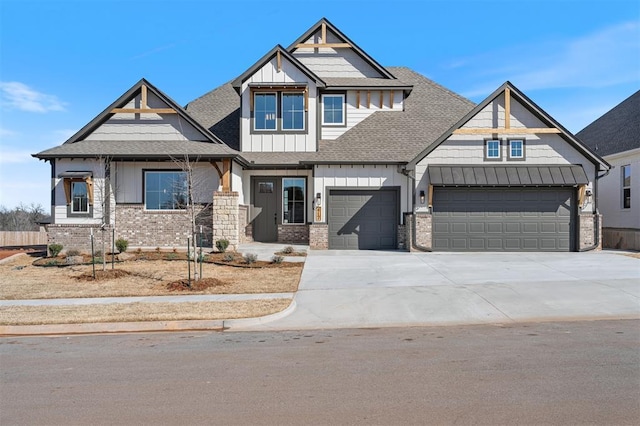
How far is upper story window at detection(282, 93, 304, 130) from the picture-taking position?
21.9 m

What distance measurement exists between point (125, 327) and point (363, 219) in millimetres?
12992

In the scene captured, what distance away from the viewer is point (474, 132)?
19.0 meters

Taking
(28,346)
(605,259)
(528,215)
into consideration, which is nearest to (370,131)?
(528,215)

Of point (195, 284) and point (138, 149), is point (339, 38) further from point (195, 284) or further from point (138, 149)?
point (195, 284)

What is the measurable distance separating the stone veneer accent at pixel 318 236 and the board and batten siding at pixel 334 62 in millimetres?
8202

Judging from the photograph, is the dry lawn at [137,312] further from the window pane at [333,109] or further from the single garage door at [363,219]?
the window pane at [333,109]

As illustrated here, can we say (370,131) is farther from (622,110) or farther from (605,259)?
(622,110)

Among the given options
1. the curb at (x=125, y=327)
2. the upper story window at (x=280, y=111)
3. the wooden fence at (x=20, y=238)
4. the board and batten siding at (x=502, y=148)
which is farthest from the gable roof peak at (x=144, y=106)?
the wooden fence at (x=20, y=238)

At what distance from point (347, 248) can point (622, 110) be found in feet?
55.3

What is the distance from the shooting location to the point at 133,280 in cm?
1394

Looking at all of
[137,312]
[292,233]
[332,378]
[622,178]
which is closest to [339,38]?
[292,233]

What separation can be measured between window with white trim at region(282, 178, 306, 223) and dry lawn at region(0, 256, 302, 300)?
6.17 metres

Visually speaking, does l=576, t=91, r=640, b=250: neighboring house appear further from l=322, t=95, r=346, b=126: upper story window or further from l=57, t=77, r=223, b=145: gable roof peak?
l=57, t=77, r=223, b=145: gable roof peak

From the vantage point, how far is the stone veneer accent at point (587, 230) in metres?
19.2
